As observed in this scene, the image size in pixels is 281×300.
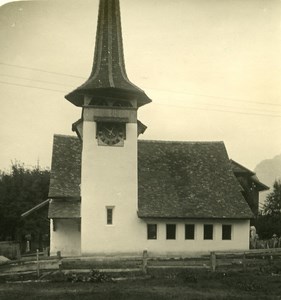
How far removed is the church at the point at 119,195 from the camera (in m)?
30.1

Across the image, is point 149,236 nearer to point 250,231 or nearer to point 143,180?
point 143,180

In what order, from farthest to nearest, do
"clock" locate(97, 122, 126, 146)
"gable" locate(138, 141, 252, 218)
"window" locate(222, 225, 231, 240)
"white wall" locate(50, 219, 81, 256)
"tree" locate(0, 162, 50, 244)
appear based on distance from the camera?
"tree" locate(0, 162, 50, 244) < "window" locate(222, 225, 231, 240) < "white wall" locate(50, 219, 81, 256) < "gable" locate(138, 141, 252, 218) < "clock" locate(97, 122, 126, 146)

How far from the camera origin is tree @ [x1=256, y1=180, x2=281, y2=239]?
33.2 m

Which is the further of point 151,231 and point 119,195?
point 151,231

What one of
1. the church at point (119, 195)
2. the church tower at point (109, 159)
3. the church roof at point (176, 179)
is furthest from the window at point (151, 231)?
the church roof at point (176, 179)

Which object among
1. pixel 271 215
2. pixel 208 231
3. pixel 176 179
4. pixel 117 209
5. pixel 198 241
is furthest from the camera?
pixel 271 215

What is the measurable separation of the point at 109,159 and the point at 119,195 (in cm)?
212

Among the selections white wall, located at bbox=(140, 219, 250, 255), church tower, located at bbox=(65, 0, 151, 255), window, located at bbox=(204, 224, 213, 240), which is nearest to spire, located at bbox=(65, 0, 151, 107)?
church tower, located at bbox=(65, 0, 151, 255)

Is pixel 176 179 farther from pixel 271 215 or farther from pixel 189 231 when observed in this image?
pixel 271 215

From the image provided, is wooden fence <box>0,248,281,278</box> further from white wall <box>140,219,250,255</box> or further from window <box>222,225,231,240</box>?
window <box>222,225,231,240</box>

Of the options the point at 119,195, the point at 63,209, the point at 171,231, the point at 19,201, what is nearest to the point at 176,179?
the point at 171,231

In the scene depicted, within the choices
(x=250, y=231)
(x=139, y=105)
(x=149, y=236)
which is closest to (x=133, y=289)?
(x=149, y=236)

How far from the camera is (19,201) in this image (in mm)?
42000

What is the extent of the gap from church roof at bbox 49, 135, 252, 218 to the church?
2.4 inches
